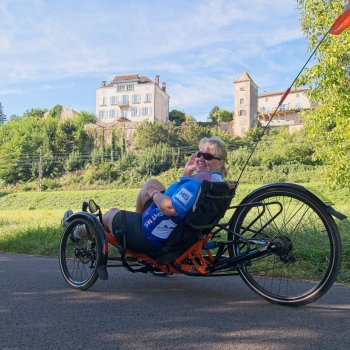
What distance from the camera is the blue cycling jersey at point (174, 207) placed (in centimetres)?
301

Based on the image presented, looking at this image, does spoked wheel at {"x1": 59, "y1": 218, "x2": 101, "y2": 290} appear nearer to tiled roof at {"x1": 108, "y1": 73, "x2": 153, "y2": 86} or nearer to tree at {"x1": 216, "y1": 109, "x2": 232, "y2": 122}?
tree at {"x1": 216, "y1": 109, "x2": 232, "y2": 122}

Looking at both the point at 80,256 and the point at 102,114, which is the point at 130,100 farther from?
the point at 80,256

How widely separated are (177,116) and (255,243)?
10241 cm

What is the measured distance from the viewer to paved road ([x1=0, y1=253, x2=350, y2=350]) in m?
2.24

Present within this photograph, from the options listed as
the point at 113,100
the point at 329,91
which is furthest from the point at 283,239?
the point at 113,100

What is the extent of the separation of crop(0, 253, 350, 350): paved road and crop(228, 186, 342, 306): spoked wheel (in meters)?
0.13

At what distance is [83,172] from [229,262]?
70.8 meters

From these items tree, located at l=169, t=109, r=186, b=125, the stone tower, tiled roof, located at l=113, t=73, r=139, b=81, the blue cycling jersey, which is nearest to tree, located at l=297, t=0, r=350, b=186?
the blue cycling jersey

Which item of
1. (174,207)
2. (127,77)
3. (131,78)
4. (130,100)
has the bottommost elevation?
(174,207)

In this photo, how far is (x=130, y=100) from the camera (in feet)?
312

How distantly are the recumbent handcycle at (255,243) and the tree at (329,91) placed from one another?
7.40 m

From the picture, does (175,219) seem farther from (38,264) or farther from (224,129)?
(224,129)

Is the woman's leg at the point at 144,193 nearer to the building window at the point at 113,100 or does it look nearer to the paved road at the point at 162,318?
the paved road at the point at 162,318

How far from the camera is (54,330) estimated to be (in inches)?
95.8
